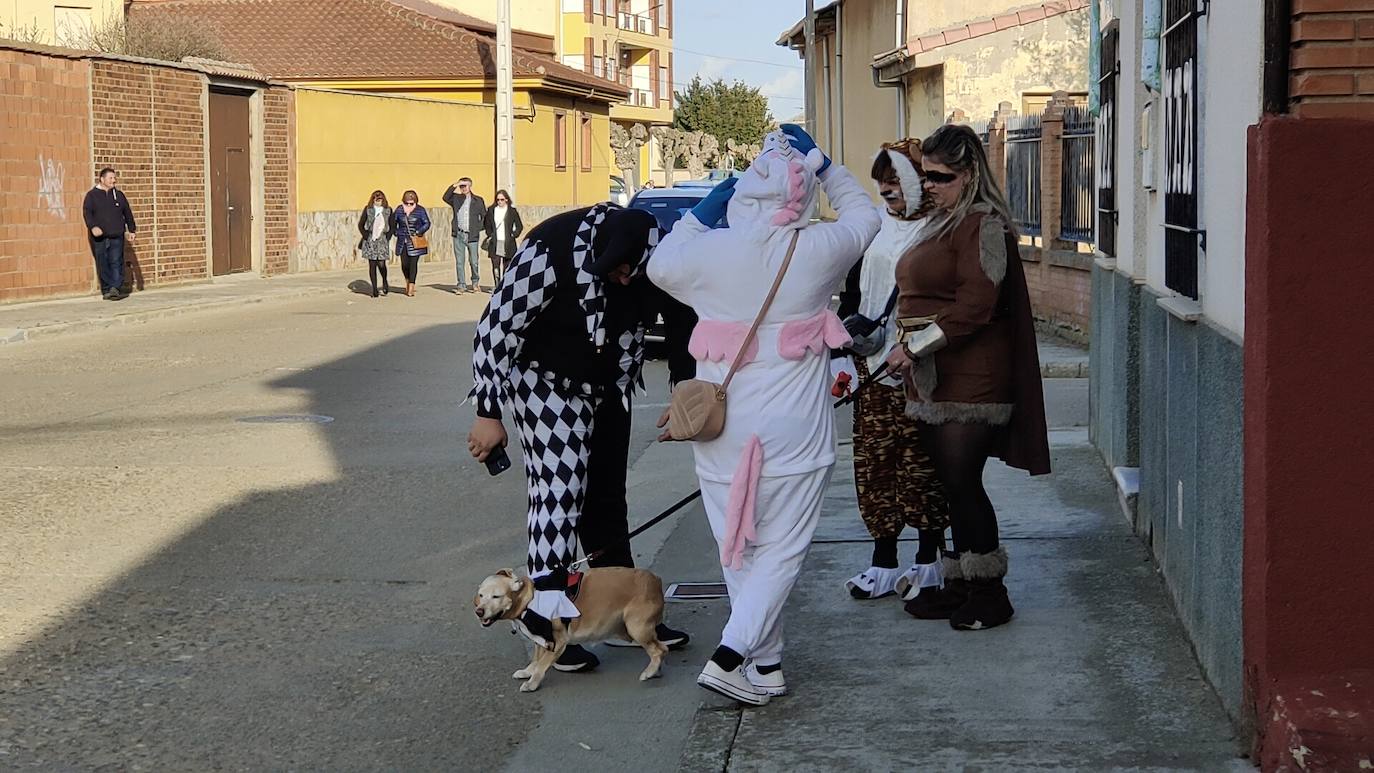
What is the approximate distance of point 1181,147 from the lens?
631 centimetres

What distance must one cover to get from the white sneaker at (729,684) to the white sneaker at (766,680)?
5 centimetres

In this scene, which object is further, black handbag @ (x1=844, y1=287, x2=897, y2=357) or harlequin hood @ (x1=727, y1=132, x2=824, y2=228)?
black handbag @ (x1=844, y1=287, x2=897, y2=357)

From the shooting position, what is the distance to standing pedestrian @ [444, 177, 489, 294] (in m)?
27.5

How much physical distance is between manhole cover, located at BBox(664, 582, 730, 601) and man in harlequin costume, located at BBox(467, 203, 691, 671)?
4.57ft

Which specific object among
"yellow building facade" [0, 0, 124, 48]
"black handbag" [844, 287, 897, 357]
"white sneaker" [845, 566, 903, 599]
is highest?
"yellow building facade" [0, 0, 124, 48]

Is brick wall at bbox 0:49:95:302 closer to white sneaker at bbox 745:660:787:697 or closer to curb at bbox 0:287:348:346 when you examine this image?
curb at bbox 0:287:348:346

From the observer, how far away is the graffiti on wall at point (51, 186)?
916 inches

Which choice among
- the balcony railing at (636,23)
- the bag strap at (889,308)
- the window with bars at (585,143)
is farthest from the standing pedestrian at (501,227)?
the balcony railing at (636,23)

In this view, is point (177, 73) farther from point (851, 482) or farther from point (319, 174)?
point (851, 482)

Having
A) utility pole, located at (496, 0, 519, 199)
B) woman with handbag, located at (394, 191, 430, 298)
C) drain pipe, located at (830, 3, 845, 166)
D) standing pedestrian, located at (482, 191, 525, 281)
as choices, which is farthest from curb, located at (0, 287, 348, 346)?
drain pipe, located at (830, 3, 845, 166)

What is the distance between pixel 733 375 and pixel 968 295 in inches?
41.2

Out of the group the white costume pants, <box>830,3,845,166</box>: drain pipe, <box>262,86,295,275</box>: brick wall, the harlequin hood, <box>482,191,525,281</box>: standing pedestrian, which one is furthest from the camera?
<box>830,3,845,166</box>: drain pipe

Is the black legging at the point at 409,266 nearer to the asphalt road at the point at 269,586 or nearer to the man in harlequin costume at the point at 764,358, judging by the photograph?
the asphalt road at the point at 269,586

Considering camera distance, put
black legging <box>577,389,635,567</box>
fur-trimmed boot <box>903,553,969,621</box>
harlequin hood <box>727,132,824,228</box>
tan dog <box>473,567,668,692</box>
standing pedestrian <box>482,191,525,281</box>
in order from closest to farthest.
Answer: harlequin hood <box>727,132,824,228</box>, tan dog <box>473,567,668,692</box>, black legging <box>577,389,635,567</box>, fur-trimmed boot <box>903,553,969,621</box>, standing pedestrian <box>482,191,525,281</box>
